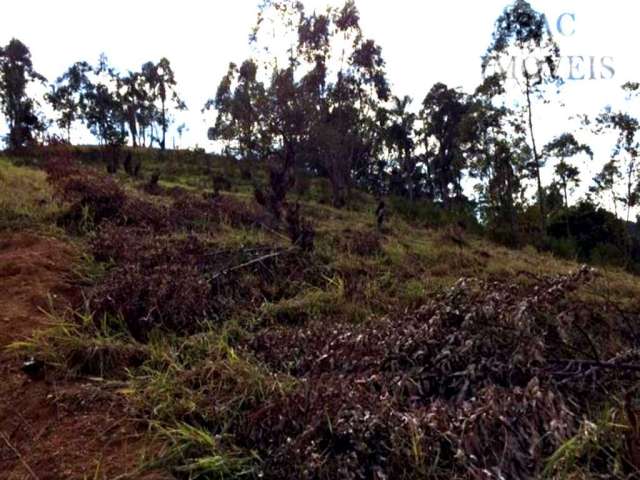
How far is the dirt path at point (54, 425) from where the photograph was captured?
2.59 meters

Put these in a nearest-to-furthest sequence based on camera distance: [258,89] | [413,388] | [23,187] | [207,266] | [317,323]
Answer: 1. [413,388]
2. [317,323]
3. [207,266]
4. [23,187]
5. [258,89]

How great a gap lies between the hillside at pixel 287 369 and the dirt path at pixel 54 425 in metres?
0.01

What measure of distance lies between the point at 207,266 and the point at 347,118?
17.6m

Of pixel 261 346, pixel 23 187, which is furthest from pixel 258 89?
pixel 261 346

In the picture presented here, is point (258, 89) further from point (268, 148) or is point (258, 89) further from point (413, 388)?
point (413, 388)

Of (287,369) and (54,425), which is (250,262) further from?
(54,425)

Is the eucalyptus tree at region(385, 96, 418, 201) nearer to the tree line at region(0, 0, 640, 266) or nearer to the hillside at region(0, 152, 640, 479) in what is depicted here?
the tree line at region(0, 0, 640, 266)

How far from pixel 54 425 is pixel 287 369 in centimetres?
123

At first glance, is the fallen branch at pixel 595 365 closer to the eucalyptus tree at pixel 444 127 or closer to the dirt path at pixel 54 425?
the dirt path at pixel 54 425

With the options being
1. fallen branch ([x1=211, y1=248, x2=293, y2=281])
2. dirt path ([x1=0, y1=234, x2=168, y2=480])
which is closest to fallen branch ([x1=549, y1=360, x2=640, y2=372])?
dirt path ([x1=0, y1=234, x2=168, y2=480])

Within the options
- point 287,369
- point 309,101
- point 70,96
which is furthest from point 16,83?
point 287,369

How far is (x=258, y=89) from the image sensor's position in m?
21.2

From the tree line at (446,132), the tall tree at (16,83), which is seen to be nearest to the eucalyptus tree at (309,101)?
the tree line at (446,132)

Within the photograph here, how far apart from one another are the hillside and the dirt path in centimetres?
1
